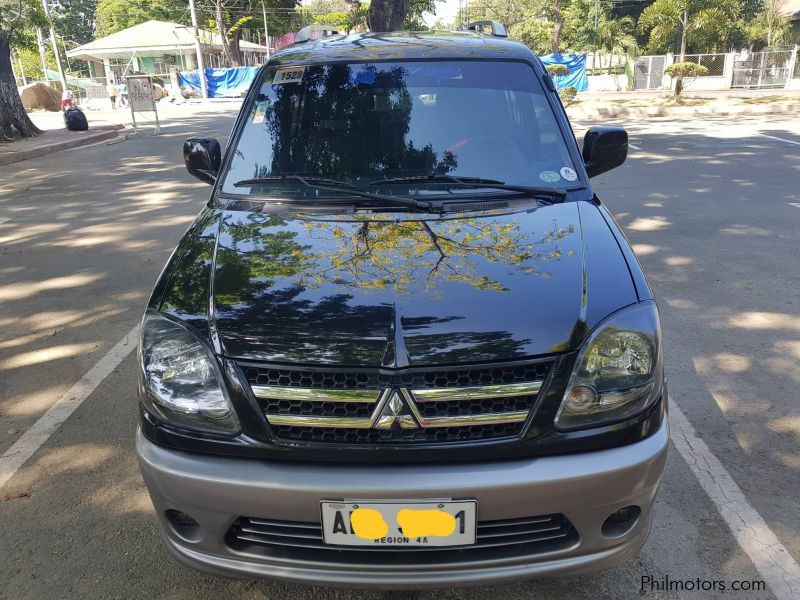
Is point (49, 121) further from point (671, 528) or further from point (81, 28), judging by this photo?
point (81, 28)

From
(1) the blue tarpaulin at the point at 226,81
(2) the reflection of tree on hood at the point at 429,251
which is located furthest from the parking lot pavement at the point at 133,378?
(1) the blue tarpaulin at the point at 226,81

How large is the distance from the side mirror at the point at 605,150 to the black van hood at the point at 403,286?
86 centimetres

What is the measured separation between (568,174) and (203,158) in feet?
6.14

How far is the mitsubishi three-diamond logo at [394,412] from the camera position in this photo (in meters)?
1.96

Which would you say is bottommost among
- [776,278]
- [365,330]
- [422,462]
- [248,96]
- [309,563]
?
[776,278]

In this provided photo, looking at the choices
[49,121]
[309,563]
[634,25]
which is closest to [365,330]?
[309,563]

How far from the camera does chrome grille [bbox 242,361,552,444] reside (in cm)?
196

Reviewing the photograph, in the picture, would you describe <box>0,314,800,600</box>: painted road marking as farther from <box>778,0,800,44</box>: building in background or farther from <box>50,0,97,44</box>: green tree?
<box>50,0,97,44</box>: green tree

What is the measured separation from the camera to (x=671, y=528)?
275 cm

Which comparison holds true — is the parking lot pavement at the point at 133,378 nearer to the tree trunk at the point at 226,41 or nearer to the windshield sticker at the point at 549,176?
the windshield sticker at the point at 549,176

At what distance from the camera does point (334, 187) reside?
9.91 ft

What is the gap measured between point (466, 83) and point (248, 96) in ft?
3.81

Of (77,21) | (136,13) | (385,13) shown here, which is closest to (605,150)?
(385,13)

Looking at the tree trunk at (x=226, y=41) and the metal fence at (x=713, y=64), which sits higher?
the tree trunk at (x=226, y=41)
